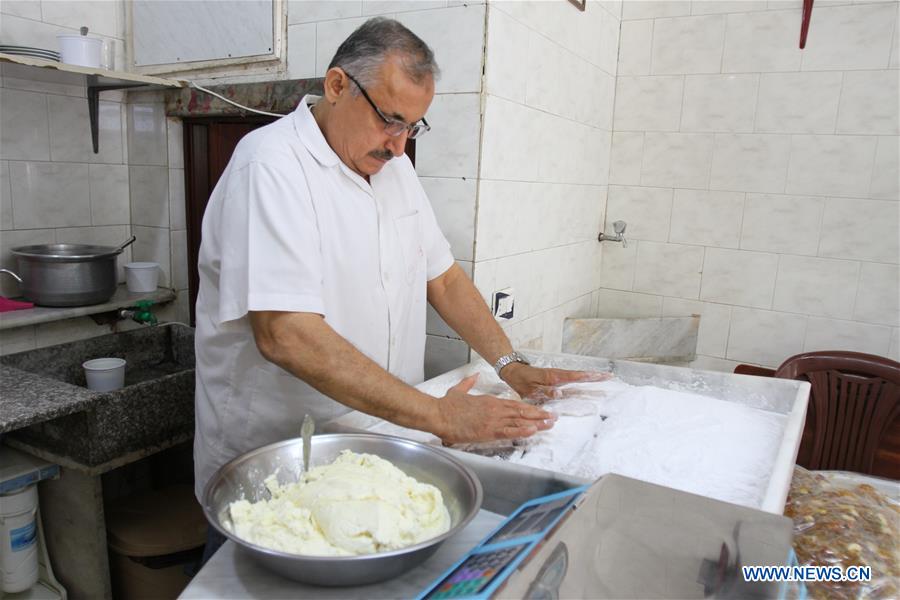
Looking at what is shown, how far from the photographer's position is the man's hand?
5.37ft

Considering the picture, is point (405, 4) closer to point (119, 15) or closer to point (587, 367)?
point (587, 367)

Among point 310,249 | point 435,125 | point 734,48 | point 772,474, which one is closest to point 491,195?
point 435,125

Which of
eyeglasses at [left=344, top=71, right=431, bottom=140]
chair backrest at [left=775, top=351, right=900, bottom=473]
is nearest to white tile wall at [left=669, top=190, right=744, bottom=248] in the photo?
chair backrest at [left=775, top=351, right=900, bottom=473]

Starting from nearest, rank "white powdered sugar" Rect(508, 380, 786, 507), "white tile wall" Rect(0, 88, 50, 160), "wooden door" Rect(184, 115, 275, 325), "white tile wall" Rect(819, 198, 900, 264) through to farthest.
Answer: "white powdered sugar" Rect(508, 380, 786, 507) < "white tile wall" Rect(0, 88, 50, 160) < "white tile wall" Rect(819, 198, 900, 264) < "wooden door" Rect(184, 115, 275, 325)

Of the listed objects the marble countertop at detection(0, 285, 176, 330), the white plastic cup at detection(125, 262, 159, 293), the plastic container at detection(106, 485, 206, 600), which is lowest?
the plastic container at detection(106, 485, 206, 600)

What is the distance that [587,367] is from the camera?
1.85 metres

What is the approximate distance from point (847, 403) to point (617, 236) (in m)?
1.14

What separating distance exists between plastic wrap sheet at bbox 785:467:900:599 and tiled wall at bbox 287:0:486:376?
992mm

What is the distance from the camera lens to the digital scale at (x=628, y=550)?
815 mm

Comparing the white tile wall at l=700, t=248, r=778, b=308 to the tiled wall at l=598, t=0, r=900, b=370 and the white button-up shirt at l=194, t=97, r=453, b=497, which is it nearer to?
the tiled wall at l=598, t=0, r=900, b=370

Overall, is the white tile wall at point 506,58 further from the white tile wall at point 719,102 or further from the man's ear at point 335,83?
the white tile wall at point 719,102

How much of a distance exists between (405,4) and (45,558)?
2.05m

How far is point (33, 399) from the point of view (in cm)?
181

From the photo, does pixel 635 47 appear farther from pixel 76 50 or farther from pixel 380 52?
pixel 76 50
